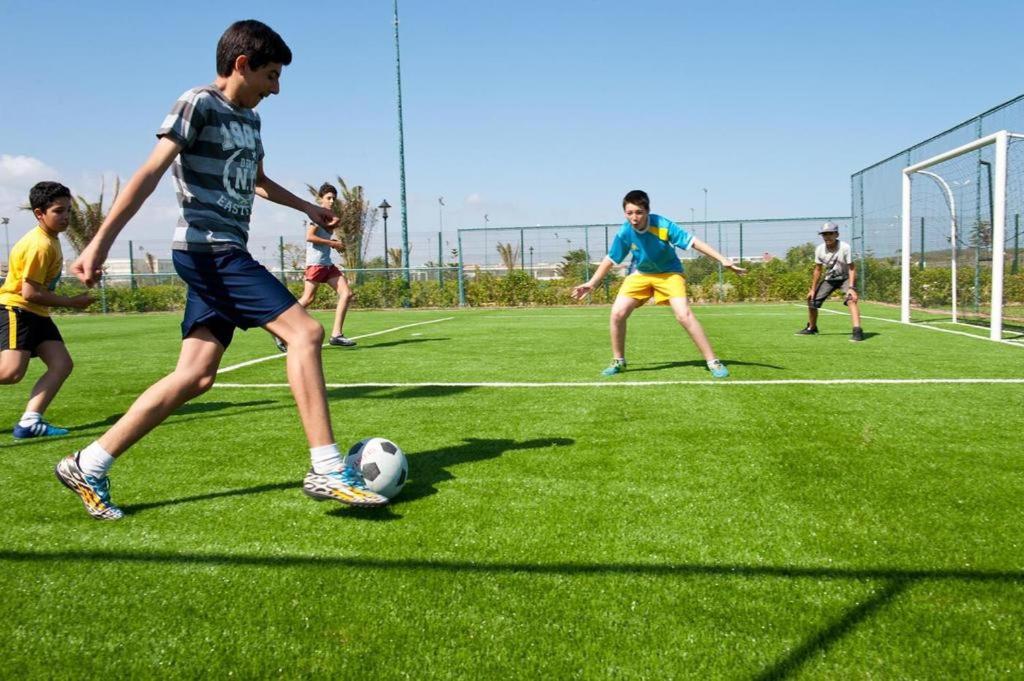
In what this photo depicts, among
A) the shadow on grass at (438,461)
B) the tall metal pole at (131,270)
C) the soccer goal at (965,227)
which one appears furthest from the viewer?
the tall metal pole at (131,270)

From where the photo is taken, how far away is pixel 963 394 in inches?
235

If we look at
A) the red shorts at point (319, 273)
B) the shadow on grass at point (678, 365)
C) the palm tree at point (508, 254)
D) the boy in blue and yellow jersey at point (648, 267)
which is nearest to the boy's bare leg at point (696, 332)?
the boy in blue and yellow jersey at point (648, 267)

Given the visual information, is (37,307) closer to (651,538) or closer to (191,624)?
(191,624)

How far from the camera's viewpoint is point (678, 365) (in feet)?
27.1

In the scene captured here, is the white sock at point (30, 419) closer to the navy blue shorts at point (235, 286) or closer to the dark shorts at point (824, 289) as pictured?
the navy blue shorts at point (235, 286)

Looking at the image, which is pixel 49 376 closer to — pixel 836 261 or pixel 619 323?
pixel 619 323

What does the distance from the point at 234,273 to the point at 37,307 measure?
3.11 metres

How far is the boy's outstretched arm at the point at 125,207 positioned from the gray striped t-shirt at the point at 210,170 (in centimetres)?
10

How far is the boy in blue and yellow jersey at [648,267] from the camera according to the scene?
749 cm

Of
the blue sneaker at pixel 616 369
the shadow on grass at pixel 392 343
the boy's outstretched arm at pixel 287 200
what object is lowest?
the blue sneaker at pixel 616 369

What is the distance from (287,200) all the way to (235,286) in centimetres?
94

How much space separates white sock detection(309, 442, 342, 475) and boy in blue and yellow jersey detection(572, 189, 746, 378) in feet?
14.2

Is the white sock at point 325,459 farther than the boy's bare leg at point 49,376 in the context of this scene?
No

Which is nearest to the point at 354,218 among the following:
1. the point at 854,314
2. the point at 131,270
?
the point at 131,270
